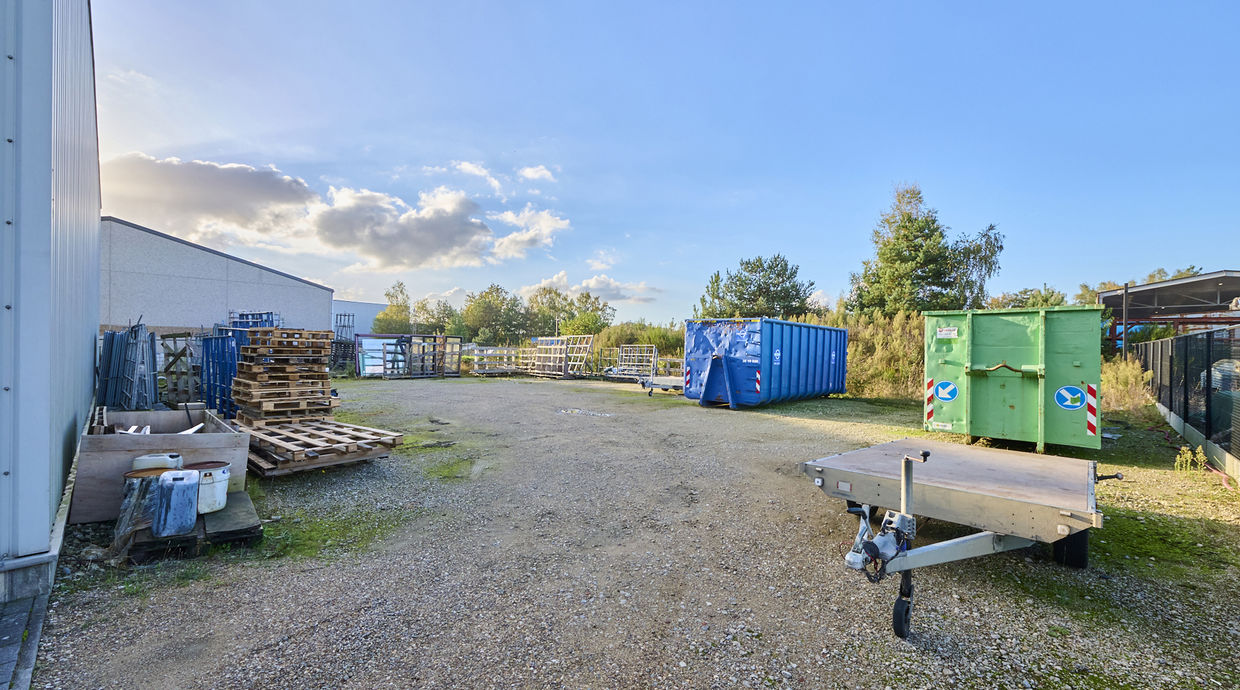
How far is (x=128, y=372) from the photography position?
9.11m

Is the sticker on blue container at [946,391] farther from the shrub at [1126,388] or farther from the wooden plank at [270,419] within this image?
the wooden plank at [270,419]

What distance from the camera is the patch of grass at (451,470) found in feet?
21.5

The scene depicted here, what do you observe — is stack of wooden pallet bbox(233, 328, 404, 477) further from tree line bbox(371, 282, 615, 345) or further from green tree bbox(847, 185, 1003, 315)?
tree line bbox(371, 282, 615, 345)

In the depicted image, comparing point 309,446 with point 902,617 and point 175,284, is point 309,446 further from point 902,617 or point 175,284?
point 175,284

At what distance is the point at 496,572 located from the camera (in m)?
3.87

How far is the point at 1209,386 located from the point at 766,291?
25.5m

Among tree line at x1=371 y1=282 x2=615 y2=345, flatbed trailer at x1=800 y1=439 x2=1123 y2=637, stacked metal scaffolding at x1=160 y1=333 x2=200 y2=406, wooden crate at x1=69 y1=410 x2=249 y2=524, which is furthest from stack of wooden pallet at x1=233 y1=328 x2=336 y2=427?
tree line at x1=371 y1=282 x2=615 y2=345

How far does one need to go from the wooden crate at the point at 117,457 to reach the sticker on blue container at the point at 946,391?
9161mm

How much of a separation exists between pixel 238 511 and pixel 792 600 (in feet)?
Answer: 14.9

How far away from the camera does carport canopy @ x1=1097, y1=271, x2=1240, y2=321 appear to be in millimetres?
16422

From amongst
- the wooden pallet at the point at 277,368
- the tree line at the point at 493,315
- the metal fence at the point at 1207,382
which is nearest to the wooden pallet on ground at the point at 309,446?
the wooden pallet at the point at 277,368

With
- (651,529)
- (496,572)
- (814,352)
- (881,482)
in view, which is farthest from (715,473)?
(814,352)

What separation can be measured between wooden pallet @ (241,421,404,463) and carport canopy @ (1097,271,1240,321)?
21320 millimetres

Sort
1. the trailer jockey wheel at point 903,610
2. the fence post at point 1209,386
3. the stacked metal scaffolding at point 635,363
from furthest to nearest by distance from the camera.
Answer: the stacked metal scaffolding at point 635,363 < the fence post at point 1209,386 < the trailer jockey wheel at point 903,610
